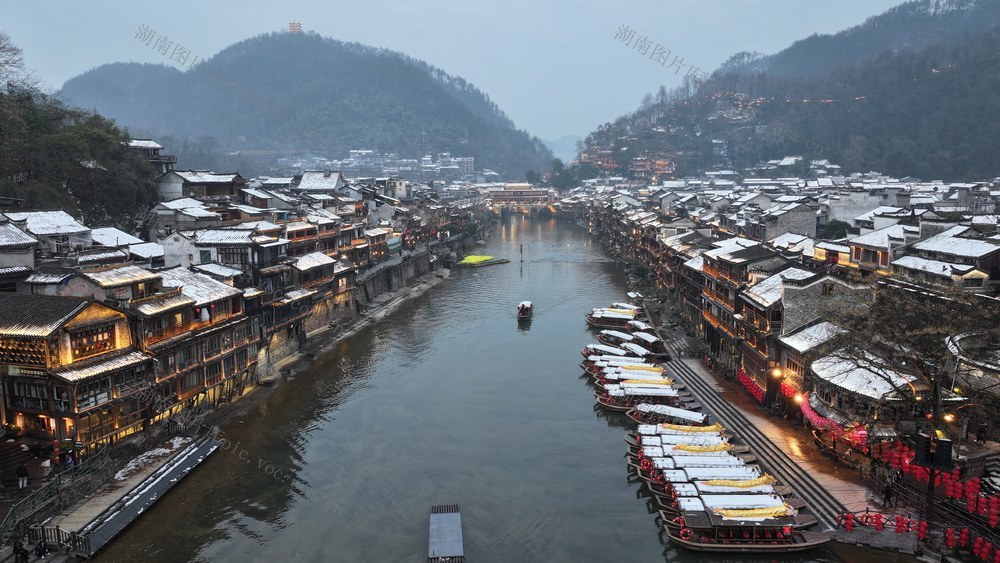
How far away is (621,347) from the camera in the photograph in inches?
1932

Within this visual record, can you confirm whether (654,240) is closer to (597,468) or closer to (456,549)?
(597,468)

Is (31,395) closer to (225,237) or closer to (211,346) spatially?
(211,346)

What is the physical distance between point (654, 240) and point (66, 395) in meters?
62.4

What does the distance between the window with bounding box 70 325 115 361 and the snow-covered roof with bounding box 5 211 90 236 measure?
1359 centimetres

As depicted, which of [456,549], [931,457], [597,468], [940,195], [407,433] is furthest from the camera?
[940,195]

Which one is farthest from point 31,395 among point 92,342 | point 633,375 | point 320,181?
point 320,181

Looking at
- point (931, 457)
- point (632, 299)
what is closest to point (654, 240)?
point (632, 299)

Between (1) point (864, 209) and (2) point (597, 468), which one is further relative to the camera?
(1) point (864, 209)

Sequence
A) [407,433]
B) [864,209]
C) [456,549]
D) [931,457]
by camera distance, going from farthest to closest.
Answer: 1. [864,209]
2. [407,433]
3. [456,549]
4. [931,457]

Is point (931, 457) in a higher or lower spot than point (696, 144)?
lower

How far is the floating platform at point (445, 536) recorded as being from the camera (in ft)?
78.5

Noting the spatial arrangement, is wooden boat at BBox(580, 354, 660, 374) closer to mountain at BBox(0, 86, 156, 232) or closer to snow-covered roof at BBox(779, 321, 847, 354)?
snow-covered roof at BBox(779, 321, 847, 354)

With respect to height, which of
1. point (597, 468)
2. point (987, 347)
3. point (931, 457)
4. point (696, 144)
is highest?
point (696, 144)

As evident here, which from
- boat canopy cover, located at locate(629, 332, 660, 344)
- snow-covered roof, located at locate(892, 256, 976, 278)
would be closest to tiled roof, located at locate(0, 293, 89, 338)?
boat canopy cover, located at locate(629, 332, 660, 344)
